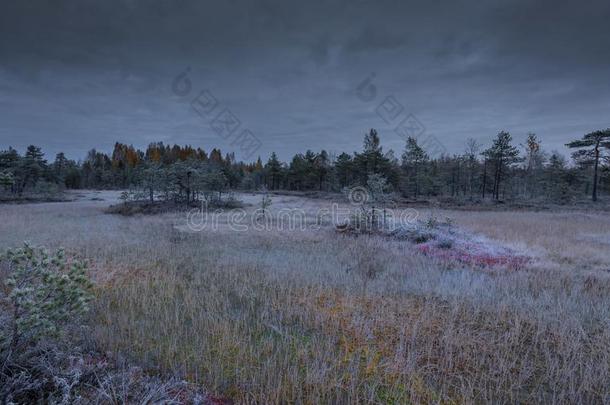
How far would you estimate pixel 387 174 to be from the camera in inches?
1821

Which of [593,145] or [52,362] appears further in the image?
[593,145]

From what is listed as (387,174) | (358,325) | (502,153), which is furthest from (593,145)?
(358,325)

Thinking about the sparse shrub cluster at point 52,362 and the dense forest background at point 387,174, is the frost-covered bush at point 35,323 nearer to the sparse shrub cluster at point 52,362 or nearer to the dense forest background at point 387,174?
the sparse shrub cluster at point 52,362

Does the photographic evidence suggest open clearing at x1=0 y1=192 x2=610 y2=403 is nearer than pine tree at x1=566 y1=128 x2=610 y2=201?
Yes

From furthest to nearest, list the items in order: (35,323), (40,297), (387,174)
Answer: (387,174), (40,297), (35,323)

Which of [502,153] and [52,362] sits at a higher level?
[502,153]

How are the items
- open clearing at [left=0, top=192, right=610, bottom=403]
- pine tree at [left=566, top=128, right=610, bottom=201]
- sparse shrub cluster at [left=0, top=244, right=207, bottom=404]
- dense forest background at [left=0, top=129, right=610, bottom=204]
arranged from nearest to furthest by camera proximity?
sparse shrub cluster at [left=0, top=244, right=207, bottom=404], open clearing at [left=0, top=192, right=610, bottom=403], dense forest background at [left=0, top=129, right=610, bottom=204], pine tree at [left=566, top=128, right=610, bottom=201]

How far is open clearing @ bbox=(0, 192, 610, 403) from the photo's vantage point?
3.30 m

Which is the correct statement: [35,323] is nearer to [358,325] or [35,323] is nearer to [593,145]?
[358,325]

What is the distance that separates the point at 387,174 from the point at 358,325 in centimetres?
4375

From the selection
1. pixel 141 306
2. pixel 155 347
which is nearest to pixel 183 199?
pixel 141 306

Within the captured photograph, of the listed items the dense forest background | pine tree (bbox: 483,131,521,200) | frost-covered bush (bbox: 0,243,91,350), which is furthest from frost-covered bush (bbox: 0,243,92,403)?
pine tree (bbox: 483,131,521,200)

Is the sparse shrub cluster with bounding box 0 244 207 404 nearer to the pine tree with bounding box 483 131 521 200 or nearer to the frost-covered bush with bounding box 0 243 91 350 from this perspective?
the frost-covered bush with bounding box 0 243 91 350

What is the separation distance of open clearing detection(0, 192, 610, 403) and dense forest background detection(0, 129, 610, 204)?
11.9 meters
